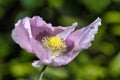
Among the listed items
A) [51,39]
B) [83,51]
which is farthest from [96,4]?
[51,39]

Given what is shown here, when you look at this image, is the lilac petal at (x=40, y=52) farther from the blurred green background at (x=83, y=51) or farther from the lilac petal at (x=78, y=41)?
the blurred green background at (x=83, y=51)

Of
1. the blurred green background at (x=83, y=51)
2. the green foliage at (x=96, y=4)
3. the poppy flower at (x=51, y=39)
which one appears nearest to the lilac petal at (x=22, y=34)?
the poppy flower at (x=51, y=39)

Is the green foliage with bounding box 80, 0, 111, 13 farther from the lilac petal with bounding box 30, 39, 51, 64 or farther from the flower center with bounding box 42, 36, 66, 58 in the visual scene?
the lilac petal with bounding box 30, 39, 51, 64

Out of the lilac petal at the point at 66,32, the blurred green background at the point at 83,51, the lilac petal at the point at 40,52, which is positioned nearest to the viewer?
the lilac petal at the point at 40,52

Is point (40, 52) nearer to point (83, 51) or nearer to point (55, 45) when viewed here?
point (55, 45)

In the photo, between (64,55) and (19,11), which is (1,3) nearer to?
(19,11)

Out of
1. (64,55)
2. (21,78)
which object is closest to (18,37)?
(64,55)
